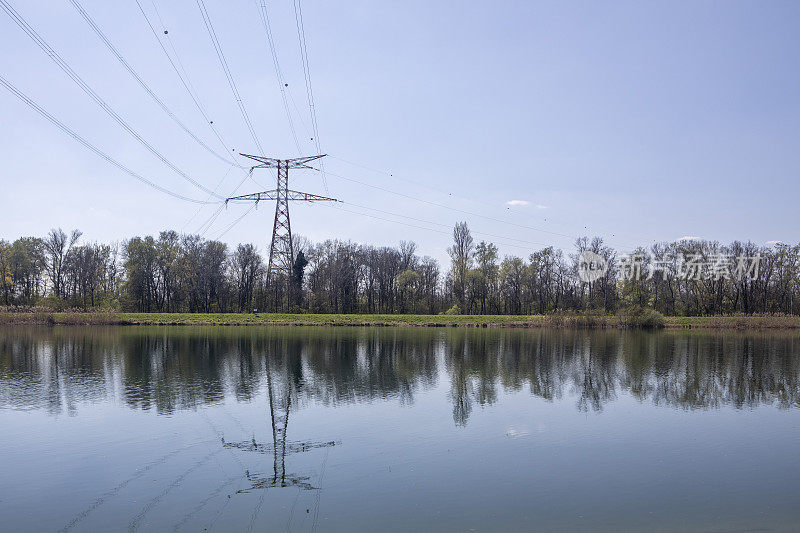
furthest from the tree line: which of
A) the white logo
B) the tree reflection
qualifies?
the tree reflection

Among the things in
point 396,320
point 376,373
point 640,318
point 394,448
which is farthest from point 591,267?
point 394,448

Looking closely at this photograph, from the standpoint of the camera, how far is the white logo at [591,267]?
261 feet

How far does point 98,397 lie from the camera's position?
17.6m

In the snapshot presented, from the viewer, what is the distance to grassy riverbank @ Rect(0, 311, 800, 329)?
58.9 metres

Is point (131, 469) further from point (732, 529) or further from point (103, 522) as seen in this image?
point (732, 529)

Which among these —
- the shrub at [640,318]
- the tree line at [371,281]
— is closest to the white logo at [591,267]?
the tree line at [371,281]

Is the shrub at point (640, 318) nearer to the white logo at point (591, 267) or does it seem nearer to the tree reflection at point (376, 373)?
the white logo at point (591, 267)

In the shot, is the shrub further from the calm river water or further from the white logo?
the calm river water

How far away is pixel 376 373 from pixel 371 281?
A: 63.0 m

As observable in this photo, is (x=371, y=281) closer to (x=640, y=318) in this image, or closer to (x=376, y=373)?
(x=640, y=318)

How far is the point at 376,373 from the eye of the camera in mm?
24109

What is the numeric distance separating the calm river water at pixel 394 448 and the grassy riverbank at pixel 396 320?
3635 centimetres

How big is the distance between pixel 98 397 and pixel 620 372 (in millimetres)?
21457

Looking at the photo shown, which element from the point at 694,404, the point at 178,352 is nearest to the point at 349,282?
the point at 178,352
